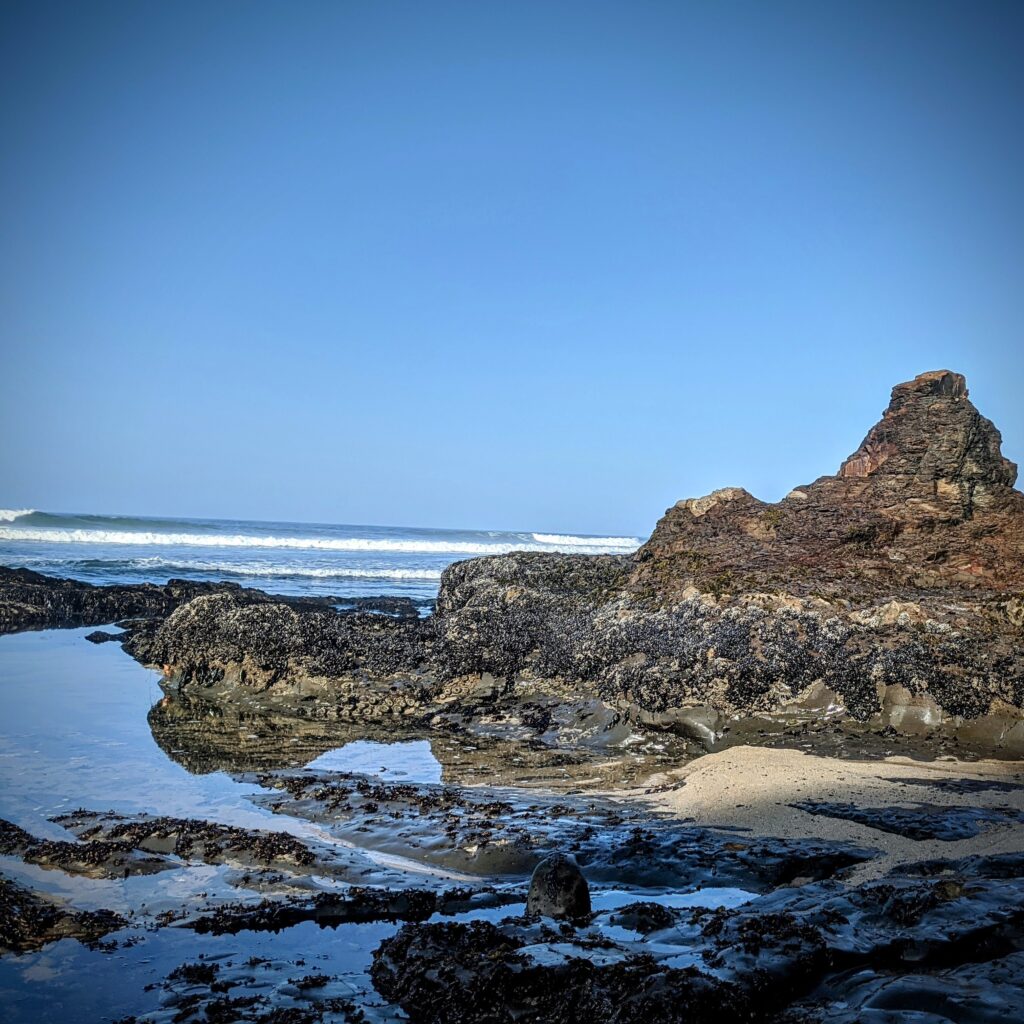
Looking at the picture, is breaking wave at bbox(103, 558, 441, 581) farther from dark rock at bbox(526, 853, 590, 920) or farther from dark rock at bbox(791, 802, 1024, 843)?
dark rock at bbox(526, 853, 590, 920)

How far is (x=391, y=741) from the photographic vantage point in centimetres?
693

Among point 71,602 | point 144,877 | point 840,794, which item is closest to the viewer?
point 144,877

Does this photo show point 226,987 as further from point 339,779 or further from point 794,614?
point 794,614

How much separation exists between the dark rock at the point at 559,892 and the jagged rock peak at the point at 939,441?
6238 millimetres

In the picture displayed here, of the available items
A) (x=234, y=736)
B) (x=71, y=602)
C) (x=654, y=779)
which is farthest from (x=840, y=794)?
(x=71, y=602)

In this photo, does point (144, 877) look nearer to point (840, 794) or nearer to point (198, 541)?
point (840, 794)

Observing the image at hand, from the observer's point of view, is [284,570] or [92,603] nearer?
[92,603]

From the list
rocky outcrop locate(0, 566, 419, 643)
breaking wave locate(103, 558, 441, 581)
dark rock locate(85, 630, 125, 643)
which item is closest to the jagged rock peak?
rocky outcrop locate(0, 566, 419, 643)

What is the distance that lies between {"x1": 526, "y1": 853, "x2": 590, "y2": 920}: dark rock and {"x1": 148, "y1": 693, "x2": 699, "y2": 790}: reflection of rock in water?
2.17 m

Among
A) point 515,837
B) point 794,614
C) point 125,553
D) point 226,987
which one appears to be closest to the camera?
point 226,987

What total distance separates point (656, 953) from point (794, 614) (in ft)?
15.2

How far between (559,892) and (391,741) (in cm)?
382

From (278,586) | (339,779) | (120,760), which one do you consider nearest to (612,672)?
(339,779)

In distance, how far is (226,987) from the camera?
2.79m
